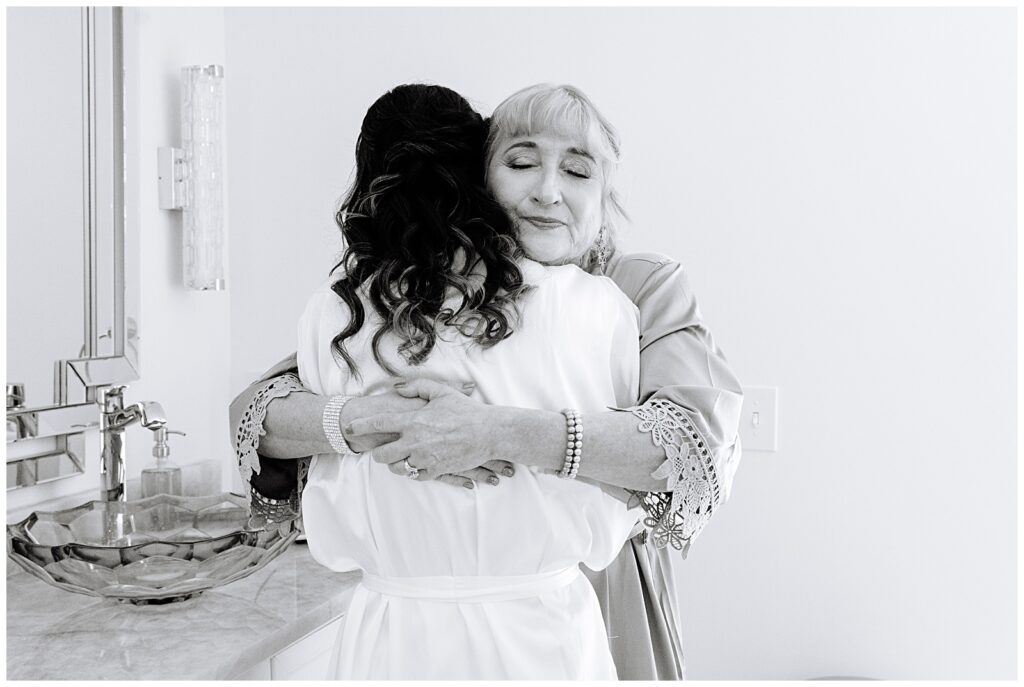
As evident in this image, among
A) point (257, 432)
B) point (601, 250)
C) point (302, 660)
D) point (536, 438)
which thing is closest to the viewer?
point (536, 438)

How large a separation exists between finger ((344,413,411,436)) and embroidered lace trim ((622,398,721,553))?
0.21 meters

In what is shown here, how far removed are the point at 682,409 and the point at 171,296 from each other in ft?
3.67

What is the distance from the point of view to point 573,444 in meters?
0.86

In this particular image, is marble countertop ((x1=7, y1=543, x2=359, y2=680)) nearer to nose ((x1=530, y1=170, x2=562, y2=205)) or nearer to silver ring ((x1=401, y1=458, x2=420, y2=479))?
silver ring ((x1=401, y1=458, x2=420, y2=479))

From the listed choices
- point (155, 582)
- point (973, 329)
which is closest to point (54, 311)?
point (155, 582)

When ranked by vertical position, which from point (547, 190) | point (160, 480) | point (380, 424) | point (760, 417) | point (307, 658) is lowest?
point (307, 658)

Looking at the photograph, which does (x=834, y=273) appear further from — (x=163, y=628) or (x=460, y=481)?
(x=163, y=628)

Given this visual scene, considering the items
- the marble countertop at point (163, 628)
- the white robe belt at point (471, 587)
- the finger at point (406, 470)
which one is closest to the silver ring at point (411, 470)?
the finger at point (406, 470)

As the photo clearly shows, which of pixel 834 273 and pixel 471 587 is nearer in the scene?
pixel 471 587

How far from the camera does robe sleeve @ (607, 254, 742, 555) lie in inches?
35.0

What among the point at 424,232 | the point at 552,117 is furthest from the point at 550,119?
the point at 424,232

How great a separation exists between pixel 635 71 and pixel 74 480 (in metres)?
1.14

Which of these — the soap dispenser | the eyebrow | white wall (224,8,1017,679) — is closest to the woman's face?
the eyebrow

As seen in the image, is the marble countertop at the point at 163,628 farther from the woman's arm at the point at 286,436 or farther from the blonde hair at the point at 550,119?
the blonde hair at the point at 550,119
